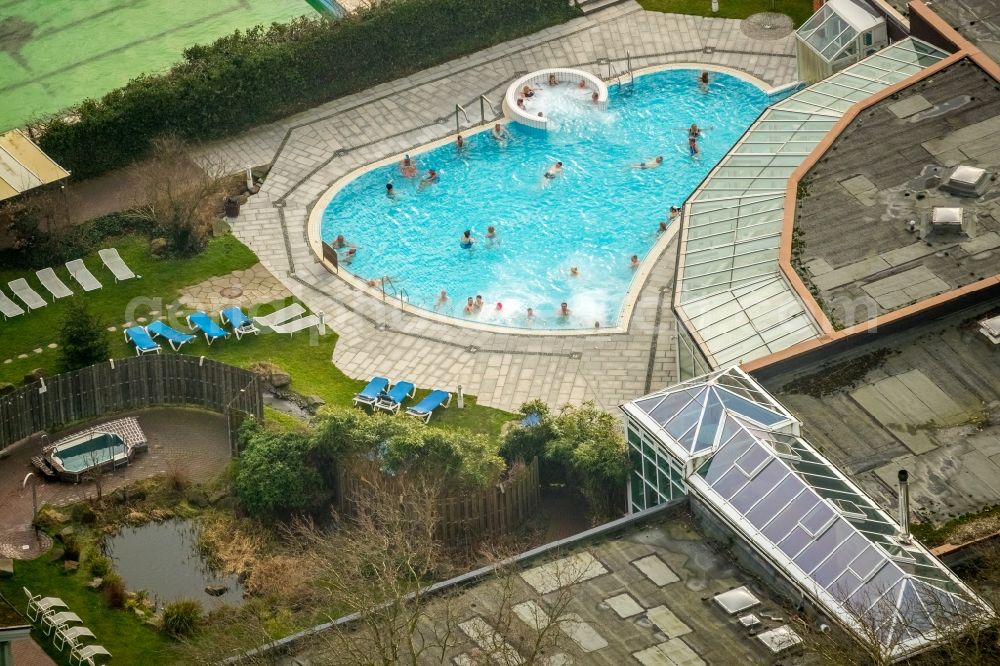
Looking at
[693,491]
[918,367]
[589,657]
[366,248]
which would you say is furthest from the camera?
[366,248]

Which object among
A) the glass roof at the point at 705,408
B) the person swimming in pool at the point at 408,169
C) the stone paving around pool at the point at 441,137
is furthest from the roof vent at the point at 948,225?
the person swimming in pool at the point at 408,169

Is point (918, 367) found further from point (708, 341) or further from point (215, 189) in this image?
point (215, 189)

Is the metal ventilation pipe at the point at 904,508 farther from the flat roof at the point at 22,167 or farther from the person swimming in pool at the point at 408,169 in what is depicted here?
the flat roof at the point at 22,167

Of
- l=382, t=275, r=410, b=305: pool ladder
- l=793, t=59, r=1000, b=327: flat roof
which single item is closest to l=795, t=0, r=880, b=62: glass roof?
l=793, t=59, r=1000, b=327: flat roof

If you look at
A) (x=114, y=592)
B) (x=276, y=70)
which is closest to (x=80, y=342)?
(x=114, y=592)

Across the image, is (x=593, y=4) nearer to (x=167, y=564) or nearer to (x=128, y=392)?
(x=128, y=392)

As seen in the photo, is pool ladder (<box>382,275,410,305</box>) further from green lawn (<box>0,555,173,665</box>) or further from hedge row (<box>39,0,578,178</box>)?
green lawn (<box>0,555,173,665</box>)

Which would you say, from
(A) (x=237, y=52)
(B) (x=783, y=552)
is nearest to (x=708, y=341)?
(B) (x=783, y=552)
